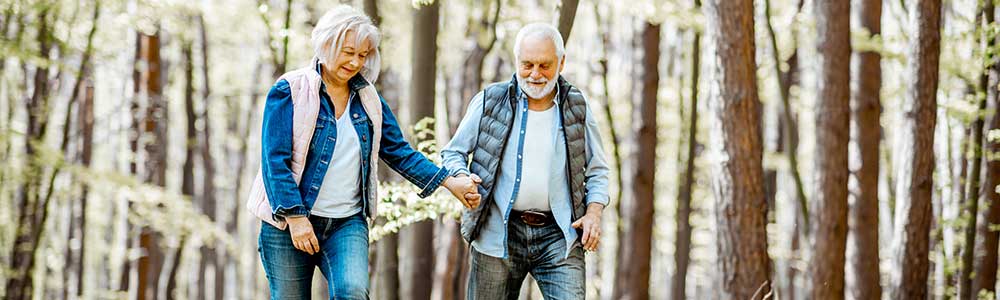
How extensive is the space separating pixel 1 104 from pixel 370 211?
23650mm

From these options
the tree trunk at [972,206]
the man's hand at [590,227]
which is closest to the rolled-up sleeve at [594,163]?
the man's hand at [590,227]

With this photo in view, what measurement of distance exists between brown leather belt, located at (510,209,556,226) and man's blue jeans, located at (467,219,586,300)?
2cm

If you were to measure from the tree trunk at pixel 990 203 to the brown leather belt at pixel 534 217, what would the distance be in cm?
655

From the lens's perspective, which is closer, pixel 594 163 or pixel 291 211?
pixel 291 211

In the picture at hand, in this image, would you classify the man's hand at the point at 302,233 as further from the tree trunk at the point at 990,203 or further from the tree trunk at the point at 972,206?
the tree trunk at the point at 972,206

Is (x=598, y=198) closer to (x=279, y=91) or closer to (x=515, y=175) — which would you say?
(x=515, y=175)

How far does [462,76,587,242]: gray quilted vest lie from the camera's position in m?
5.02

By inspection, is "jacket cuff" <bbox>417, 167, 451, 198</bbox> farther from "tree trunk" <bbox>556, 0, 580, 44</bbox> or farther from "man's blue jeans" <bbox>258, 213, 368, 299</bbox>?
"tree trunk" <bbox>556, 0, 580, 44</bbox>

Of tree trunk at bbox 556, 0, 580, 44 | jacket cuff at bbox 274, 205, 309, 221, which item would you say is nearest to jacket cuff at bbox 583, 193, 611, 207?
jacket cuff at bbox 274, 205, 309, 221

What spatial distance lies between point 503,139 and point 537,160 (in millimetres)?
179

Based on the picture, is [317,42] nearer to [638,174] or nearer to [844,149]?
[844,149]

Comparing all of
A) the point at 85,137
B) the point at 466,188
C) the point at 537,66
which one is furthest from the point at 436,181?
the point at 85,137

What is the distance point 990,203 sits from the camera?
34.6ft

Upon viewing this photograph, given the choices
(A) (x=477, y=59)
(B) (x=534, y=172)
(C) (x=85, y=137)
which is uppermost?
(A) (x=477, y=59)
